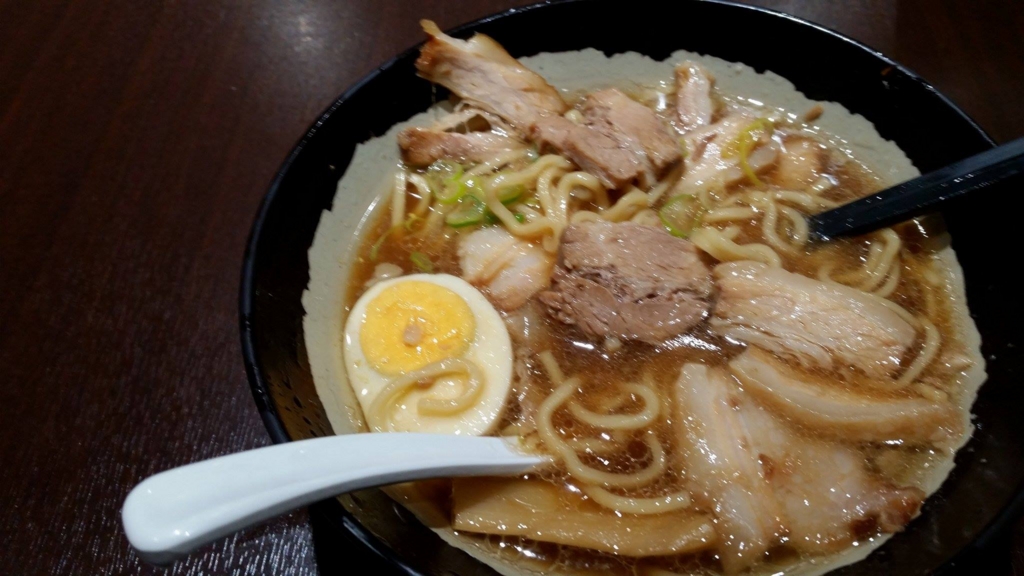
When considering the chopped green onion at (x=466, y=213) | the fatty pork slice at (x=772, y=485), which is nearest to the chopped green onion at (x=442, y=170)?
the chopped green onion at (x=466, y=213)

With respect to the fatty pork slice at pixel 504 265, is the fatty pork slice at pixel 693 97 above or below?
above

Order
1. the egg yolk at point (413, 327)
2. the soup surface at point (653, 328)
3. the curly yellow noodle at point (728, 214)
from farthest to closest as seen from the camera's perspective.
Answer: the curly yellow noodle at point (728, 214) < the egg yolk at point (413, 327) < the soup surface at point (653, 328)

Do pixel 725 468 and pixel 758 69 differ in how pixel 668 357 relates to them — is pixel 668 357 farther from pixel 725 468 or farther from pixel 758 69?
pixel 758 69

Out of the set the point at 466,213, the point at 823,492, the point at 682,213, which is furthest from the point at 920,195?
the point at 466,213

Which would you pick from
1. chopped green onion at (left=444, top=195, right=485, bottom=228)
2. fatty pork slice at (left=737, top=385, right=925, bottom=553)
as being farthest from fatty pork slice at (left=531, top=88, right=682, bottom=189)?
fatty pork slice at (left=737, top=385, right=925, bottom=553)

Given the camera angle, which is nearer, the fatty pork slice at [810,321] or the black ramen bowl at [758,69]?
the black ramen bowl at [758,69]

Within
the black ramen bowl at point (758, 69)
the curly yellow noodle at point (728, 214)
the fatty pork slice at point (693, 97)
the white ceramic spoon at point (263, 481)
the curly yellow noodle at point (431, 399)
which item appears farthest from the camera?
the fatty pork slice at point (693, 97)

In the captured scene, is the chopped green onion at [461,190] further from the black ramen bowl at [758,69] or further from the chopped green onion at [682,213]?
the chopped green onion at [682,213]
